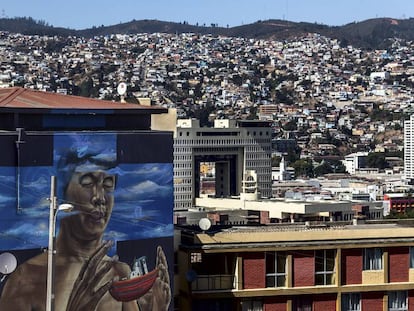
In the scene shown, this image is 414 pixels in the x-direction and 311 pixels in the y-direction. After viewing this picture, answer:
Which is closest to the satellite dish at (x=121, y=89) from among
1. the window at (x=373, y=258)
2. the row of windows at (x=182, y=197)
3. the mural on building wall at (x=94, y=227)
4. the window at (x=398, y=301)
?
the mural on building wall at (x=94, y=227)

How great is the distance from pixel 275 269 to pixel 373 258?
6.97 ft

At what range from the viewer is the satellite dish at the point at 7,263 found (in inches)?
891

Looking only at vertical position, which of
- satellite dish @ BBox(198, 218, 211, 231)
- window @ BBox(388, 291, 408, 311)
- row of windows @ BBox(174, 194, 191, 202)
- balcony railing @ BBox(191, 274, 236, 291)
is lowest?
row of windows @ BBox(174, 194, 191, 202)

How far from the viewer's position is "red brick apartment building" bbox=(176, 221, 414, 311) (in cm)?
2670

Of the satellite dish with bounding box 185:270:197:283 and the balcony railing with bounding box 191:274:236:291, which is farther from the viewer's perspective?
the balcony railing with bounding box 191:274:236:291

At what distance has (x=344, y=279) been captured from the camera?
90.5 feet

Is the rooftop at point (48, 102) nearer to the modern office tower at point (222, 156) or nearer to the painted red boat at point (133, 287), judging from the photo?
the painted red boat at point (133, 287)

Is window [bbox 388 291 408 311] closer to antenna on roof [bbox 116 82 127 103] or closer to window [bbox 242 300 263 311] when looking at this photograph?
window [bbox 242 300 263 311]

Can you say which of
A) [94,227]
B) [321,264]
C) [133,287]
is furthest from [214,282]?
[94,227]

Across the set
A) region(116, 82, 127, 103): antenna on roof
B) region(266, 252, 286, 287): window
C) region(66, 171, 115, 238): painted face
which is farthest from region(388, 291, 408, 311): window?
region(116, 82, 127, 103): antenna on roof

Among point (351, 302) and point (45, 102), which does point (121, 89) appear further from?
point (351, 302)

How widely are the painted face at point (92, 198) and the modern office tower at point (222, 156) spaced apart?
10757 cm

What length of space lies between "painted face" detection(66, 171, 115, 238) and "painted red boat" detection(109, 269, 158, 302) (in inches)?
42.1

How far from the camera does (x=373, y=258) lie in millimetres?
27875
